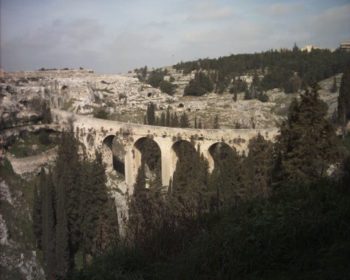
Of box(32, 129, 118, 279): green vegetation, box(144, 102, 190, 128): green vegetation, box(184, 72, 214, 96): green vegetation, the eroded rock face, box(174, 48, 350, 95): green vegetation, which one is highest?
box(174, 48, 350, 95): green vegetation

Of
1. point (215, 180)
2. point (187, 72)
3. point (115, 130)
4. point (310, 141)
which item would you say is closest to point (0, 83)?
point (115, 130)

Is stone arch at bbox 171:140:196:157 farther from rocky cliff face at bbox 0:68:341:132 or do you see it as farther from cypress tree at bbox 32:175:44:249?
rocky cliff face at bbox 0:68:341:132

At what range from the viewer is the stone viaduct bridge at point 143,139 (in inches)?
1423

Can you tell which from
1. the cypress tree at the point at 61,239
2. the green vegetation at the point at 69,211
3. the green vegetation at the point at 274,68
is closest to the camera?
the cypress tree at the point at 61,239

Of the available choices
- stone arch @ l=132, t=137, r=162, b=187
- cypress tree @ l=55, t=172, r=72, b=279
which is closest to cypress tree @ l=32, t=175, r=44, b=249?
cypress tree @ l=55, t=172, r=72, b=279

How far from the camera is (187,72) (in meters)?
106

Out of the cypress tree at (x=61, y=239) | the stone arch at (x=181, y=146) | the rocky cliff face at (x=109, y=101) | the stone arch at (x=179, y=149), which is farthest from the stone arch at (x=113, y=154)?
the cypress tree at (x=61, y=239)

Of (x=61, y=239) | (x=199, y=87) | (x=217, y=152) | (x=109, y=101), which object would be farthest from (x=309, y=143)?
(x=199, y=87)

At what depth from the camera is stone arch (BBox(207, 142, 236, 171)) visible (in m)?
37.0

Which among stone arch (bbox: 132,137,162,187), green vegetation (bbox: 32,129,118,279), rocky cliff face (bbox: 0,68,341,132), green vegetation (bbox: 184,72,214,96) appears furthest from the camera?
green vegetation (bbox: 184,72,214,96)

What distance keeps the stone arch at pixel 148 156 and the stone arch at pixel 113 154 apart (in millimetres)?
1648

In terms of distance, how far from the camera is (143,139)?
3912cm

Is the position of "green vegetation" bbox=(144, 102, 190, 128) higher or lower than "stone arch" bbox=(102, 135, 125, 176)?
higher

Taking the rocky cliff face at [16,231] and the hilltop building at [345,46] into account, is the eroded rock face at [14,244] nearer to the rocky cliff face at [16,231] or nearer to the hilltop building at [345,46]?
the rocky cliff face at [16,231]
